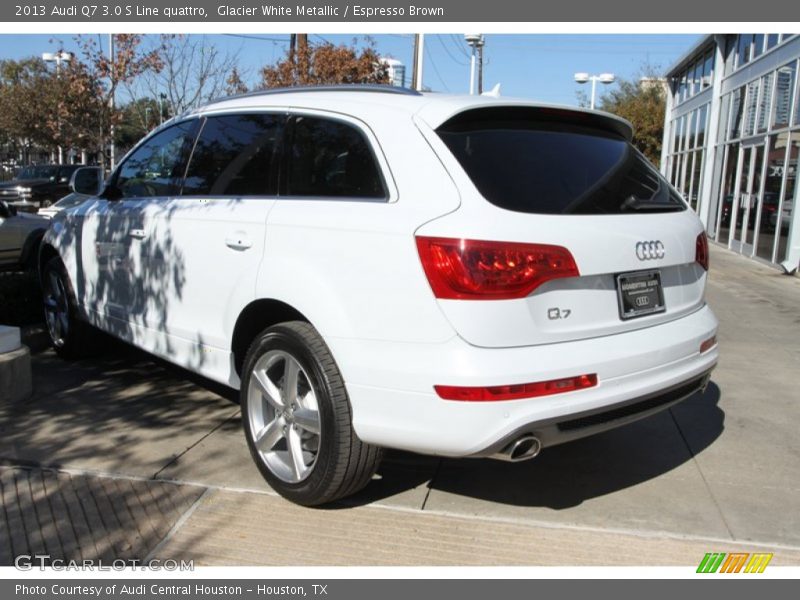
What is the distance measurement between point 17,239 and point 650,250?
27.8ft

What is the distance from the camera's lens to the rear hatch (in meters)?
2.72

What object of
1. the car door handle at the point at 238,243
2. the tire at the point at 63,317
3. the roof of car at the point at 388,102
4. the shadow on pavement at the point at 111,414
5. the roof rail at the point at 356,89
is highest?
the roof rail at the point at 356,89

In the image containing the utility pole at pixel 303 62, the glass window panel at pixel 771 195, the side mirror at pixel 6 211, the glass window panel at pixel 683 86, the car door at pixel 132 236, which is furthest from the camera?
the glass window panel at pixel 683 86

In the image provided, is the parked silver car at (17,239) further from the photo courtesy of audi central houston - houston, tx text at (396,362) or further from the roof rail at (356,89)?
the roof rail at (356,89)

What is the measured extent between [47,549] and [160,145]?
267 centimetres

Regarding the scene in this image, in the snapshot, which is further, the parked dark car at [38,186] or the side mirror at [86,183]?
the parked dark car at [38,186]

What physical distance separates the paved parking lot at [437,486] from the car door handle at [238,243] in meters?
1.23

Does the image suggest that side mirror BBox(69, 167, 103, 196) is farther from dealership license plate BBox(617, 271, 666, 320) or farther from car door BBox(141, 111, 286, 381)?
dealership license plate BBox(617, 271, 666, 320)

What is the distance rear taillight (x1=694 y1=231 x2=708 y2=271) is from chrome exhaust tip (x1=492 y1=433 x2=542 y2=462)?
144 centimetres

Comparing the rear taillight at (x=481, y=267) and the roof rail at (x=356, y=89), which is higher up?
the roof rail at (x=356, y=89)

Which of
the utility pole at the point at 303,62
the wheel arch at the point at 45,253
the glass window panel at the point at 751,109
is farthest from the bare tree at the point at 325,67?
the wheel arch at the point at 45,253

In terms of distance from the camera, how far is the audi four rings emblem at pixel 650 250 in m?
3.12

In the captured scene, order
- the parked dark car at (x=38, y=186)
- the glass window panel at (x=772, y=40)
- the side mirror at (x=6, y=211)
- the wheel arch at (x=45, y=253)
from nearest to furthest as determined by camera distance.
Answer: the wheel arch at (x=45, y=253) → the side mirror at (x=6, y=211) → the glass window panel at (x=772, y=40) → the parked dark car at (x=38, y=186)

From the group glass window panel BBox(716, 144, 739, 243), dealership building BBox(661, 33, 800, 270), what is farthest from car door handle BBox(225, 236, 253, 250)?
glass window panel BBox(716, 144, 739, 243)
